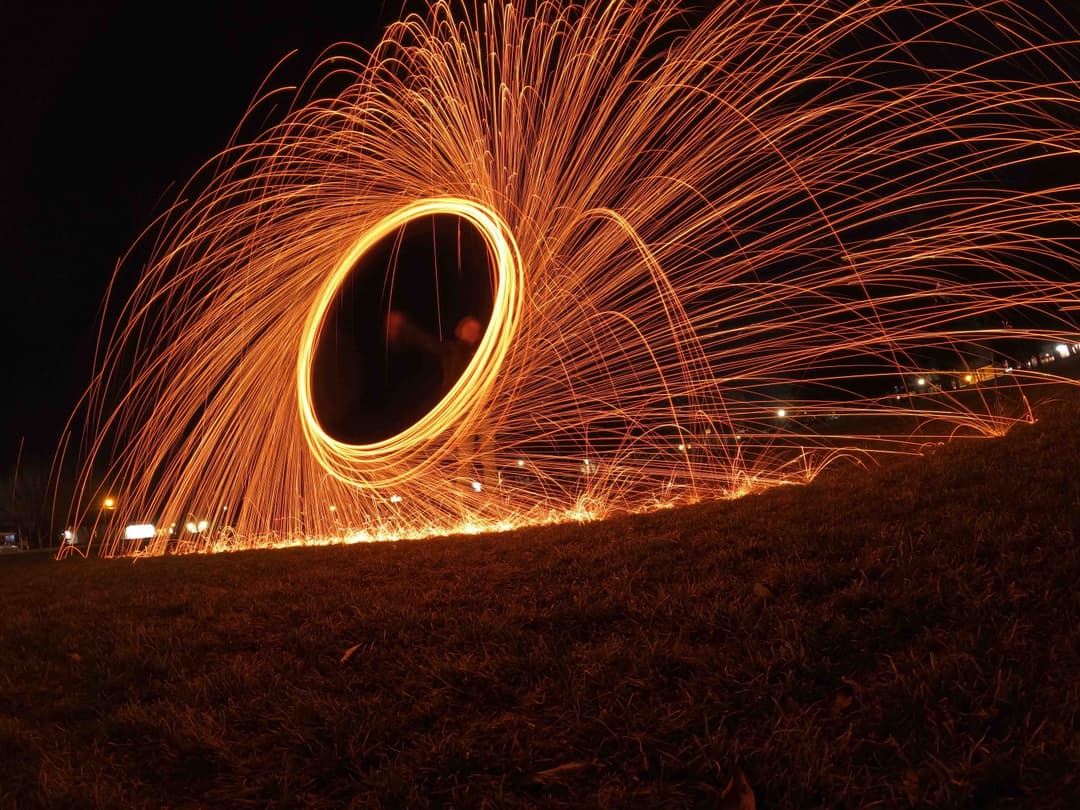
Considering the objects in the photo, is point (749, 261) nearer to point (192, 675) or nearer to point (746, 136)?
point (746, 136)

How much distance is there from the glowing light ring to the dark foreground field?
3.94 meters

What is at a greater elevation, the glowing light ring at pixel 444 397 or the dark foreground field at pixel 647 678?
the glowing light ring at pixel 444 397

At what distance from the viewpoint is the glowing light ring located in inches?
379

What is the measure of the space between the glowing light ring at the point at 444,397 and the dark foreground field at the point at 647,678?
3.94 metres

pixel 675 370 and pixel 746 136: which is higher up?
pixel 746 136

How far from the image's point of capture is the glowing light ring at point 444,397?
31.6ft

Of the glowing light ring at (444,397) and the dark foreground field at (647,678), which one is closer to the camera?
the dark foreground field at (647,678)

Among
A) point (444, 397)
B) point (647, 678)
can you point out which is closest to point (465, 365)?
point (444, 397)

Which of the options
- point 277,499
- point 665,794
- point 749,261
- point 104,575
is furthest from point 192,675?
point 277,499

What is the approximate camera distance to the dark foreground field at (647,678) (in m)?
2.76

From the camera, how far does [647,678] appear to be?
353 centimetres

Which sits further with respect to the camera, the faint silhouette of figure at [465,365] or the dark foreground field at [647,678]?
the faint silhouette of figure at [465,365]

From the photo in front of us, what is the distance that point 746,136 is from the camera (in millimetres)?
9422

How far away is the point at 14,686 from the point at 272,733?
8.73 ft
